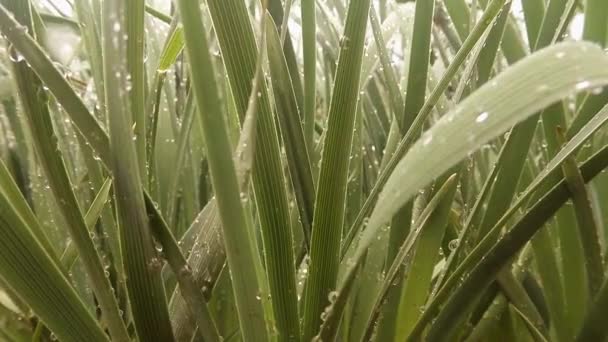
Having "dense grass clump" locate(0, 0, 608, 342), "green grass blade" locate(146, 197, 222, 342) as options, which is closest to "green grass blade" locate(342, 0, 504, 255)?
"dense grass clump" locate(0, 0, 608, 342)

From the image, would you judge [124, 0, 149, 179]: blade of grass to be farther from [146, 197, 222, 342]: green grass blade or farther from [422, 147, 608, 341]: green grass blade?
[422, 147, 608, 341]: green grass blade

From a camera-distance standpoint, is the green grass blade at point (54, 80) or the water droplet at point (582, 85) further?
the green grass blade at point (54, 80)

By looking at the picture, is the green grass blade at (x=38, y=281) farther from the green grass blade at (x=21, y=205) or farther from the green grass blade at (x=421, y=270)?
the green grass blade at (x=421, y=270)

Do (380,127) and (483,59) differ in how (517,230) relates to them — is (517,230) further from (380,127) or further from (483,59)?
(380,127)

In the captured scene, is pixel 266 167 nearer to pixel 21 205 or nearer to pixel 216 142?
pixel 216 142

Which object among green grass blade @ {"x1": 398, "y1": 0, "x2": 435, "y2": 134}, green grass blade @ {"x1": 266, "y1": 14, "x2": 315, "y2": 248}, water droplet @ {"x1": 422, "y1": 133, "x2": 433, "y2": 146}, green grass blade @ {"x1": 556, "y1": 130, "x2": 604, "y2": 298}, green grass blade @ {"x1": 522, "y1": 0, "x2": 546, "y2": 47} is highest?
green grass blade @ {"x1": 522, "y1": 0, "x2": 546, "y2": 47}

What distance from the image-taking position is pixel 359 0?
1.02ft

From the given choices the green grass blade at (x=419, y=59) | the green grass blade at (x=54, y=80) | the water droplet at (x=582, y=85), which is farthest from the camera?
the green grass blade at (x=419, y=59)

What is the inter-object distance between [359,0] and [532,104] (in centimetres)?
17

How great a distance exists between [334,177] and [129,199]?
0.10 m

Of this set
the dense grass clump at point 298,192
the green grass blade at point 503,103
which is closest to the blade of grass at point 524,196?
the dense grass clump at point 298,192

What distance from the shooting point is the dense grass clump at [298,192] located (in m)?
0.23

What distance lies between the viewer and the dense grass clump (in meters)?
0.23

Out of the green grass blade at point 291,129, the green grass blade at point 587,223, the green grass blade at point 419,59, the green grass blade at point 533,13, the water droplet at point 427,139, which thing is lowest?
the water droplet at point 427,139
